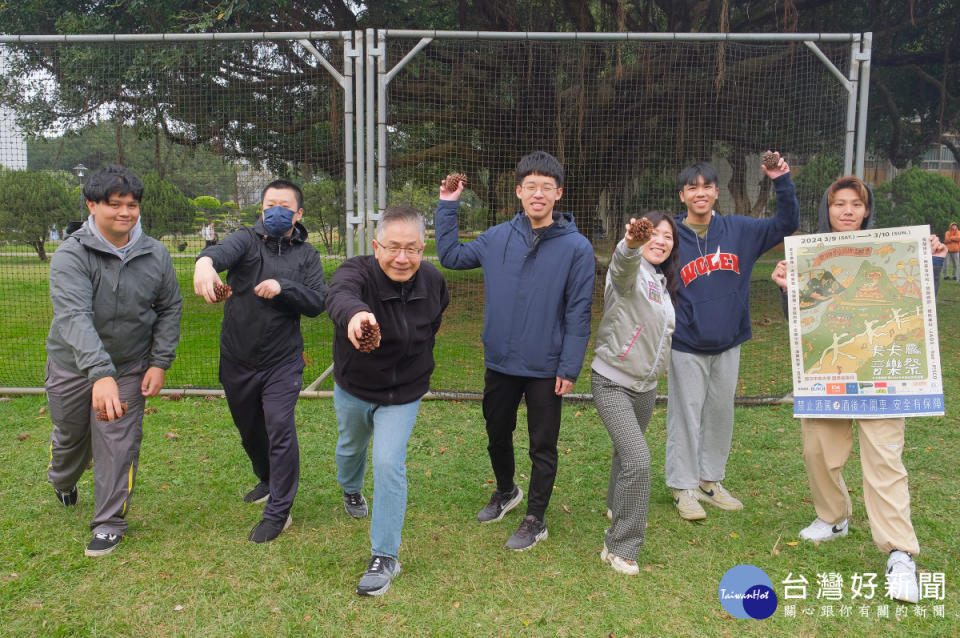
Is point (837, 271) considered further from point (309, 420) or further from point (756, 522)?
point (309, 420)

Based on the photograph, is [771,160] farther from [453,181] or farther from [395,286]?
[395,286]

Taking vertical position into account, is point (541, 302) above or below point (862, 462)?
above

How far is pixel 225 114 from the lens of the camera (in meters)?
6.76

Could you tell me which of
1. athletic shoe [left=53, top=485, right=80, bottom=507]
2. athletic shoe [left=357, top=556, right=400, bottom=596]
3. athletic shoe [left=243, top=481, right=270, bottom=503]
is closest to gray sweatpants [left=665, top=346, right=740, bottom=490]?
athletic shoe [left=357, top=556, right=400, bottom=596]

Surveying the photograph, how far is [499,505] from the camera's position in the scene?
391cm

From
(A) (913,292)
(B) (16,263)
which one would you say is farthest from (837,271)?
(B) (16,263)

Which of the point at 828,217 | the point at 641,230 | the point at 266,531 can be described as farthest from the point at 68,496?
the point at 828,217

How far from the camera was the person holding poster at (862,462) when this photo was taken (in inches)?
122

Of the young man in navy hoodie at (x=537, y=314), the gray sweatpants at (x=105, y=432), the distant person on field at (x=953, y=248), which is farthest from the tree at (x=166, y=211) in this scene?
the distant person on field at (x=953, y=248)

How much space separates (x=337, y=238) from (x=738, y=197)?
587cm

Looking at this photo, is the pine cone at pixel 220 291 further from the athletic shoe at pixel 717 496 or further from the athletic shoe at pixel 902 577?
the athletic shoe at pixel 902 577

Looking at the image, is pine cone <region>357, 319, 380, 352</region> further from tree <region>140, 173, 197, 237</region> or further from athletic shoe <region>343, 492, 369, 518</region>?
tree <region>140, 173, 197, 237</region>

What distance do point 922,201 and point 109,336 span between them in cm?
2331

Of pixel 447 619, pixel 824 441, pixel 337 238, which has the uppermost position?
pixel 337 238
